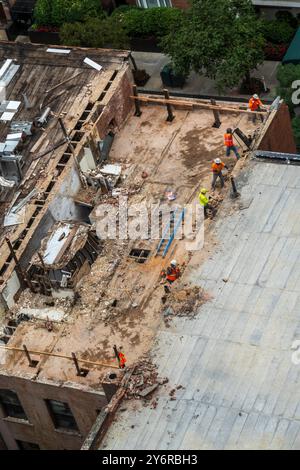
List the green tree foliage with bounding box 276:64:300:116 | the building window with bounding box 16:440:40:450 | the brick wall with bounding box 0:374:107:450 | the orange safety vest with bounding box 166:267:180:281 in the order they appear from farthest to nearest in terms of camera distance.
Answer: the green tree foliage with bounding box 276:64:300:116, the building window with bounding box 16:440:40:450, the orange safety vest with bounding box 166:267:180:281, the brick wall with bounding box 0:374:107:450

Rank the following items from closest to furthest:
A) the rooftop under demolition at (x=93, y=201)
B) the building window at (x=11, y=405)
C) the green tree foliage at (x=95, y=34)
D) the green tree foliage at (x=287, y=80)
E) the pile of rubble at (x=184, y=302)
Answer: the pile of rubble at (x=184, y=302) → the rooftop under demolition at (x=93, y=201) → the building window at (x=11, y=405) → the green tree foliage at (x=287, y=80) → the green tree foliage at (x=95, y=34)

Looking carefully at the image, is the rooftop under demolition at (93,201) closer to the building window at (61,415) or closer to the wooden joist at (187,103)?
the wooden joist at (187,103)

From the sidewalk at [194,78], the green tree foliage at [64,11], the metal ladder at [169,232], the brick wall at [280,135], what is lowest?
the metal ladder at [169,232]

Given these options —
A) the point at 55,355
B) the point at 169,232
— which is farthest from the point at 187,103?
the point at 55,355

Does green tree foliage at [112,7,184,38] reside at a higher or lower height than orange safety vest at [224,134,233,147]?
higher

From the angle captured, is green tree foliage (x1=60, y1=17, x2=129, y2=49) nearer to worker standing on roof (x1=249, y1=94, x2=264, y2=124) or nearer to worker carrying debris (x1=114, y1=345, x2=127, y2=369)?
worker standing on roof (x1=249, y1=94, x2=264, y2=124)

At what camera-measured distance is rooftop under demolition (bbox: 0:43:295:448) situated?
64.1 meters

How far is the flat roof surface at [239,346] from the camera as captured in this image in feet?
188

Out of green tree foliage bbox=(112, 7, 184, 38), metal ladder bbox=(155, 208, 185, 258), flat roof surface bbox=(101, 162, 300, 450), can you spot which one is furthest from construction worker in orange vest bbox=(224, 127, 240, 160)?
green tree foliage bbox=(112, 7, 184, 38)

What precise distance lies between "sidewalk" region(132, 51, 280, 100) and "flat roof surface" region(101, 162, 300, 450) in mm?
22469

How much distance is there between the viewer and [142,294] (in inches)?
2598

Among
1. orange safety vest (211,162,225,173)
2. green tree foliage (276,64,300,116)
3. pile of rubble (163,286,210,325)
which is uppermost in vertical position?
green tree foliage (276,64,300,116)

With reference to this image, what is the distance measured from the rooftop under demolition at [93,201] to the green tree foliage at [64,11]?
15166 mm

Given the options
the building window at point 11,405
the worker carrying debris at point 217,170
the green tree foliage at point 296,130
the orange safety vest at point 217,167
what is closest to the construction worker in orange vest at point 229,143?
the worker carrying debris at point 217,170
